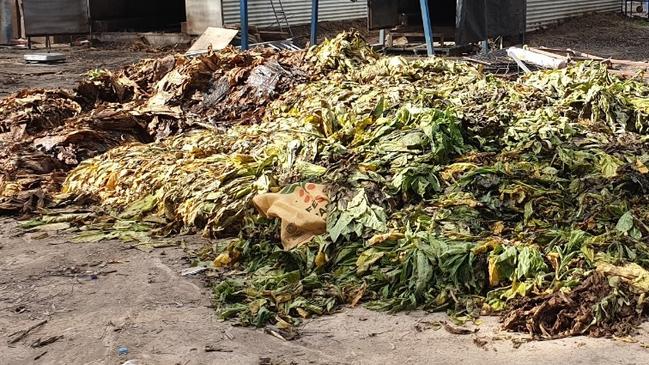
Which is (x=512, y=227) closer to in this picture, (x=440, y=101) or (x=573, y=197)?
(x=573, y=197)

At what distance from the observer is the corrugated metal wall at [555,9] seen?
2308cm

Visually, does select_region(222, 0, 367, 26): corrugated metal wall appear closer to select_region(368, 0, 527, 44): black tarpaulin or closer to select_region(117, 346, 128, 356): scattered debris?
select_region(368, 0, 527, 44): black tarpaulin

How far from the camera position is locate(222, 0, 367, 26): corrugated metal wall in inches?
793

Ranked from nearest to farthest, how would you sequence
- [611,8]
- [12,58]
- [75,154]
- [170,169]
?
1. [170,169]
2. [75,154]
3. [12,58]
4. [611,8]

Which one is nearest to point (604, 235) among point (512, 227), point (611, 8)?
point (512, 227)

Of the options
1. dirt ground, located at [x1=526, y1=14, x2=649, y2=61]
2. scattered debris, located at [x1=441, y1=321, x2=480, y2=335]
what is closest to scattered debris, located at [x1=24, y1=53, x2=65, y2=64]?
dirt ground, located at [x1=526, y1=14, x2=649, y2=61]

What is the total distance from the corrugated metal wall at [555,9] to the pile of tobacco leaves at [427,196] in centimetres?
1393

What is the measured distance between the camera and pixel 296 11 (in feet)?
73.5

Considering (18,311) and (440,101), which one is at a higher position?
(440,101)

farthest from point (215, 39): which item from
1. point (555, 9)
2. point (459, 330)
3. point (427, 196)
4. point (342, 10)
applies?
point (459, 330)

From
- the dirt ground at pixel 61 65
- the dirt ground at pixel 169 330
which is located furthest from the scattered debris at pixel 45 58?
the dirt ground at pixel 169 330

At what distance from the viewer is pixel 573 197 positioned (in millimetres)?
6312

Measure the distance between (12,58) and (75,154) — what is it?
11038 millimetres

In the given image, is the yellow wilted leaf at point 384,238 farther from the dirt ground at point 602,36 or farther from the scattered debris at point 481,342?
the dirt ground at point 602,36
